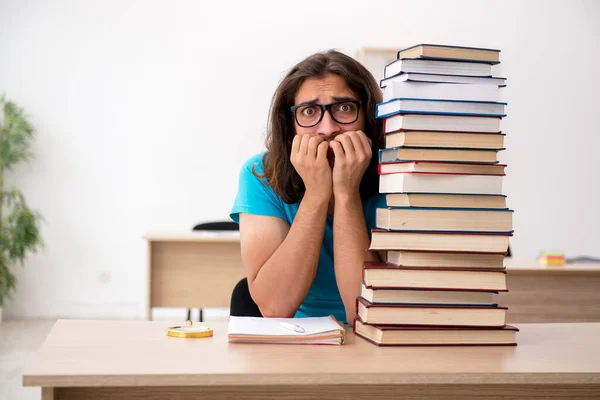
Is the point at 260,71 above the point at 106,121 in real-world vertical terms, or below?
above

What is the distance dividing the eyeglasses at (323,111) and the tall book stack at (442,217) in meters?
0.38

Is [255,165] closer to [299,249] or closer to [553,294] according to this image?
[299,249]

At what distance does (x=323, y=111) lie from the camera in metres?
1.63

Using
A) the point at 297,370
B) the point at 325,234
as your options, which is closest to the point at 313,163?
the point at 325,234

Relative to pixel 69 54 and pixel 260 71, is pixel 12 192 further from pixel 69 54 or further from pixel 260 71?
pixel 260 71

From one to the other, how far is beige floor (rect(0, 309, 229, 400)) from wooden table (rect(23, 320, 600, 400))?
168 centimetres

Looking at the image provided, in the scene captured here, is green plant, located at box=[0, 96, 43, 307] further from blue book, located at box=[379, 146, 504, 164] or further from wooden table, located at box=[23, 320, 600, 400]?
blue book, located at box=[379, 146, 504, 164]

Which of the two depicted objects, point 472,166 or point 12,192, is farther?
point 12,192

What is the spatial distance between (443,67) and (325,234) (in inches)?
25.2

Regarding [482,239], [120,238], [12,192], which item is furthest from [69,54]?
[482,239]

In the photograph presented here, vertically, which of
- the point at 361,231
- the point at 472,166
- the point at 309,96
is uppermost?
the point at 309,96

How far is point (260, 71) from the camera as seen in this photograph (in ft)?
18.5

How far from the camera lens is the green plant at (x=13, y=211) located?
5.05m

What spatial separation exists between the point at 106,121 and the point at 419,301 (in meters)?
4.72
